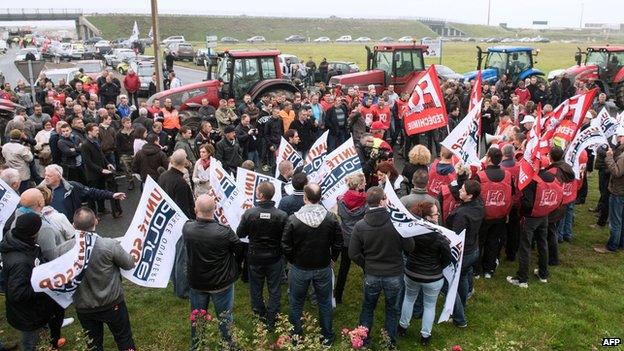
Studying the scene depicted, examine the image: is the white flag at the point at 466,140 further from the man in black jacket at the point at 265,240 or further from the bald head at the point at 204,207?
the bald head at the point at 204,207

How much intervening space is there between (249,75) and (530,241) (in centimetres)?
1045

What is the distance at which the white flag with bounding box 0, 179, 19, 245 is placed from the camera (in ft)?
18.0

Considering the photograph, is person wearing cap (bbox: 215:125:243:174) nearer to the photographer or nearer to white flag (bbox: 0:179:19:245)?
the photographer

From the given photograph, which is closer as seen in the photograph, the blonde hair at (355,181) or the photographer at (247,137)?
the blonde hair at (355,181)

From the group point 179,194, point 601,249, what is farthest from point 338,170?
point 601,249

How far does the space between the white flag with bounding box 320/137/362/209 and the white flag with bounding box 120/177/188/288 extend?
205cm

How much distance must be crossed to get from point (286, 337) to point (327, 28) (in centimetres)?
10885

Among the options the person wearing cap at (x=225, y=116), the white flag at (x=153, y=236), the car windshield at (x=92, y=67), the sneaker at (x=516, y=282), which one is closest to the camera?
the white flag at (x=153, y=236)

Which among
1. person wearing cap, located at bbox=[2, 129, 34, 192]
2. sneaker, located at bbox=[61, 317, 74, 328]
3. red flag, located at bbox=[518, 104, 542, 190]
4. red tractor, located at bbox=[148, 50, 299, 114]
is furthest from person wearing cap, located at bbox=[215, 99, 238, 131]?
red flag, located at bbox=[518, 104, 542, 190]

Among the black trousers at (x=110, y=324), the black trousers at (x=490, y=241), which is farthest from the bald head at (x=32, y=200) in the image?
the black trousers at (x=490, y=241)

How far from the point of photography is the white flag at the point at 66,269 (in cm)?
436

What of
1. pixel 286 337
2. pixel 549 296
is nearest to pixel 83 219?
pixel 286 337

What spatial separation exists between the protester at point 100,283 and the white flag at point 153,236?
26 cm

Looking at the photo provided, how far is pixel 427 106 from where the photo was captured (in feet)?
28.4
